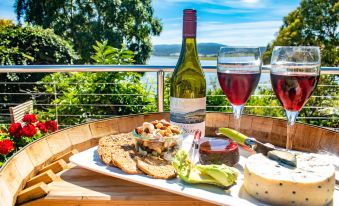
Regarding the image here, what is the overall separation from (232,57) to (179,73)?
17.2 inches

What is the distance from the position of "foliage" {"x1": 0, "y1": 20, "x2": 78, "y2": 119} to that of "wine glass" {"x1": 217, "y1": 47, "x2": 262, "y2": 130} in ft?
24.3

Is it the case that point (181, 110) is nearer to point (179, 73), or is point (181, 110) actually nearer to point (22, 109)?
point (179, 73)

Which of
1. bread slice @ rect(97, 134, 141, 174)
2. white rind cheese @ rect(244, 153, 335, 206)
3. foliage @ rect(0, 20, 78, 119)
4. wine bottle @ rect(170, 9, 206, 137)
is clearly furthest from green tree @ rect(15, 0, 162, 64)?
white rind cheese @ rect(244, 153, 335, 206)

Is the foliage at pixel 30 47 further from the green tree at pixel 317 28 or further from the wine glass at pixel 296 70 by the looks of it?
the wine glass at pixel 296 70

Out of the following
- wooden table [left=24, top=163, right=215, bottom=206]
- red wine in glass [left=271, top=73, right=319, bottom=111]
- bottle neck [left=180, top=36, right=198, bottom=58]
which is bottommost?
wooden table [left=24, top=163, right=215, bottom=206]

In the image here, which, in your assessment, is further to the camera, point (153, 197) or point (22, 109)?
Result: point (22, 109)

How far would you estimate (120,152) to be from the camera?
96cm

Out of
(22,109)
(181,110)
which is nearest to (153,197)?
(181,110)

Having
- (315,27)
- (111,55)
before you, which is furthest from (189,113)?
(315,27)

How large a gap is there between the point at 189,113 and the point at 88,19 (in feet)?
56.3

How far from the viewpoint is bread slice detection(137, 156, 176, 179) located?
836 mm

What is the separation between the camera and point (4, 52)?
7738mm

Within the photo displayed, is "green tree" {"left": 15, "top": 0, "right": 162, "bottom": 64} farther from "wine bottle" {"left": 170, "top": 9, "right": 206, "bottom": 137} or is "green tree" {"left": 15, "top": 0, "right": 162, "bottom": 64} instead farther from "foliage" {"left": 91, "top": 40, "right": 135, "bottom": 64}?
"wine bottle" {"left": 170, "top": 9, "right": 206, "bottom": 137}

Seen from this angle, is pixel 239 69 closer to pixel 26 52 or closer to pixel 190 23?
pixel 190 23
